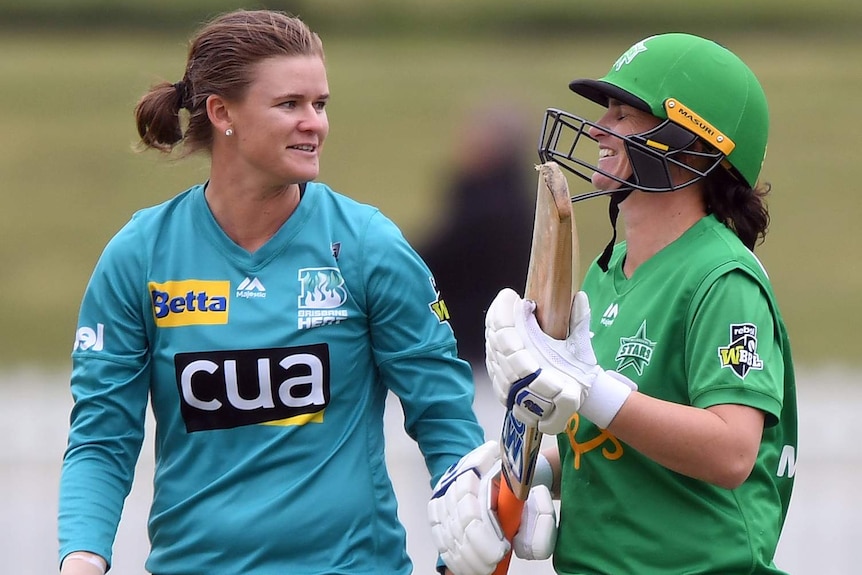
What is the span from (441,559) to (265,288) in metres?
0.66

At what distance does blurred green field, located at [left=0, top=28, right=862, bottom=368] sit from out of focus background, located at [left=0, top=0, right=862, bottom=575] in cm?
3

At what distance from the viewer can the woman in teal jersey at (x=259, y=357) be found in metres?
2.87

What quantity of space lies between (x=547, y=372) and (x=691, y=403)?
0.93 ft

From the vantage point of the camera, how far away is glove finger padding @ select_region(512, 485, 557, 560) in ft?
8.95

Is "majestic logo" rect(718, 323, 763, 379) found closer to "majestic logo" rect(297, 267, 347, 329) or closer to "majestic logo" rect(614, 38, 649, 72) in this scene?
"majestic logo" rect(614, 38, 649, 72)

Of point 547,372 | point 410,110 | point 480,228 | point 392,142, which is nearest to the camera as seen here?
point 547,372

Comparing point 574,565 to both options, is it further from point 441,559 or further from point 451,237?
point 451,237

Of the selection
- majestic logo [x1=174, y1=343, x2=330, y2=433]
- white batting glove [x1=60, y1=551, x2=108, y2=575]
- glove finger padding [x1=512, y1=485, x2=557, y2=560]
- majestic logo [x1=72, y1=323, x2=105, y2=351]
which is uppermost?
majestic logo [x1=72, y1=323, x2=105, y2=351]

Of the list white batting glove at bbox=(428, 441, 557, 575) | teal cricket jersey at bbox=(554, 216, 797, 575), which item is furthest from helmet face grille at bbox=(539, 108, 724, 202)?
white batting glove at bbox=(428, 441, 557, 575)

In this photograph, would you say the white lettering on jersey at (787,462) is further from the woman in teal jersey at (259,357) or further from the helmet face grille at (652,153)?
the woman in teal jersey at (259,357)

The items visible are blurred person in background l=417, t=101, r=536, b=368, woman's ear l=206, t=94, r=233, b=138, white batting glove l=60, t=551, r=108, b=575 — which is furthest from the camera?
blurred person in background l=417, t=101, r=536, b=368

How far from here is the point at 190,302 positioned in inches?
115

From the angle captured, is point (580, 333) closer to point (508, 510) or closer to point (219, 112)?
point (508, 510)

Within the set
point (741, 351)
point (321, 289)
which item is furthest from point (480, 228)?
point (741, 351)
